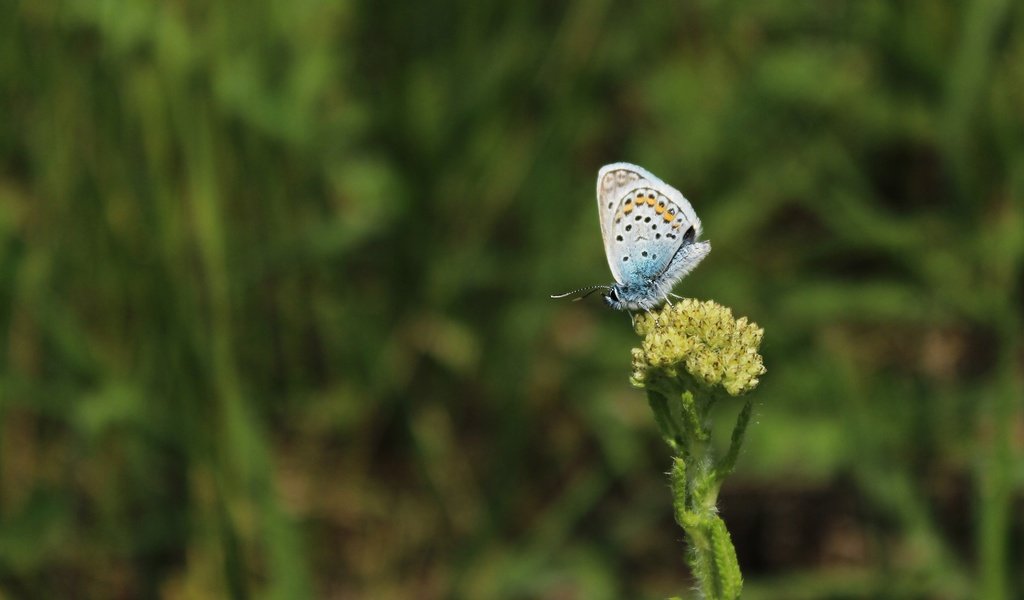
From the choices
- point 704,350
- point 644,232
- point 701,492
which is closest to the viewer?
point 701,492

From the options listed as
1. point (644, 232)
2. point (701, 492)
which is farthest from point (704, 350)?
point (644, 232)

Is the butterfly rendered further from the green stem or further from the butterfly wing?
the green stem

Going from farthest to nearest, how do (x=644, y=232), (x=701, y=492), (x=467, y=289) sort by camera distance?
(x=467, y=289), (x=644, y=232), (x=701, y=492)

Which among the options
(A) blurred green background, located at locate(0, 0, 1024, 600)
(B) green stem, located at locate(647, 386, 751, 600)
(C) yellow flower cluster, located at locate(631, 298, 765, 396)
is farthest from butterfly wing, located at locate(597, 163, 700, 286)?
(A) blurred green background, located at locate(0, 0, 1024, 600)

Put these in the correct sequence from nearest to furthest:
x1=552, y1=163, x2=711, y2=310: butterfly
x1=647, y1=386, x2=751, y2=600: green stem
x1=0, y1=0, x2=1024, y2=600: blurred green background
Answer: x1=647, y1=386, x2=751, y2=600: green stem
x1=552, y1=163, x2=711, y2=310: butterfly
x1=0, y1=0, x2=1024, y2=600: blurred green background

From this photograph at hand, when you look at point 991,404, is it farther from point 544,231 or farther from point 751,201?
point 544,231

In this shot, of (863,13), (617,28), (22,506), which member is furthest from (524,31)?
(22,506)

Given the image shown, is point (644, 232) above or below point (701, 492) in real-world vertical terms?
above

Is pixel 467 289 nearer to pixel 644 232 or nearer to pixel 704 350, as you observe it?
pixel 644 232
